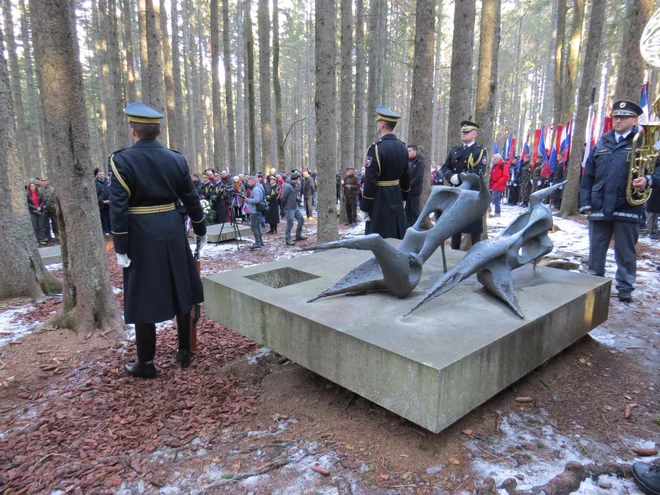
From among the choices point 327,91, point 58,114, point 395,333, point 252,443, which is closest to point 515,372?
point 395,333

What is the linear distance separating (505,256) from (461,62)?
6.81m

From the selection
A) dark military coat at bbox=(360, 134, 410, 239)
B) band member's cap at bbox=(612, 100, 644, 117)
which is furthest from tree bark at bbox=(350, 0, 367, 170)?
band member's cap at bbox=(612, 100, 644, 117)

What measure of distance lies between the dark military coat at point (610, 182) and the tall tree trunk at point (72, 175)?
549 cm

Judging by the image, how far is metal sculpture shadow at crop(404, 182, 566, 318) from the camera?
3.27 meters

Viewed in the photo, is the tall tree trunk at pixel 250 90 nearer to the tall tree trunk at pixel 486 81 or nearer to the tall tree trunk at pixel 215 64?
the tall tree trunk at pixel 215 64

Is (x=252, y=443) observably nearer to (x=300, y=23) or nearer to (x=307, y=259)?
(x=307, y=259)

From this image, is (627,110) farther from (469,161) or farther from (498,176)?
(498,176)

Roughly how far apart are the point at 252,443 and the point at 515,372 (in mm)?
1786

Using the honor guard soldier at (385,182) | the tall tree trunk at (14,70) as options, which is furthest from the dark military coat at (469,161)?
the tall tree trunk at (14,70)

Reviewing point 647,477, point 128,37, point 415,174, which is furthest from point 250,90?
point 647,477

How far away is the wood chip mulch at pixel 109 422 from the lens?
2633 millimetres

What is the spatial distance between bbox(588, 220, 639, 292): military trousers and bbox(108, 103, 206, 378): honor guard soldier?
14.7ft

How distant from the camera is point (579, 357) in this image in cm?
378

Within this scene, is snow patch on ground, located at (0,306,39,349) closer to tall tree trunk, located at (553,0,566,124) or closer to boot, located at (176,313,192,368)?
boot, located at (176,313,192,368)
